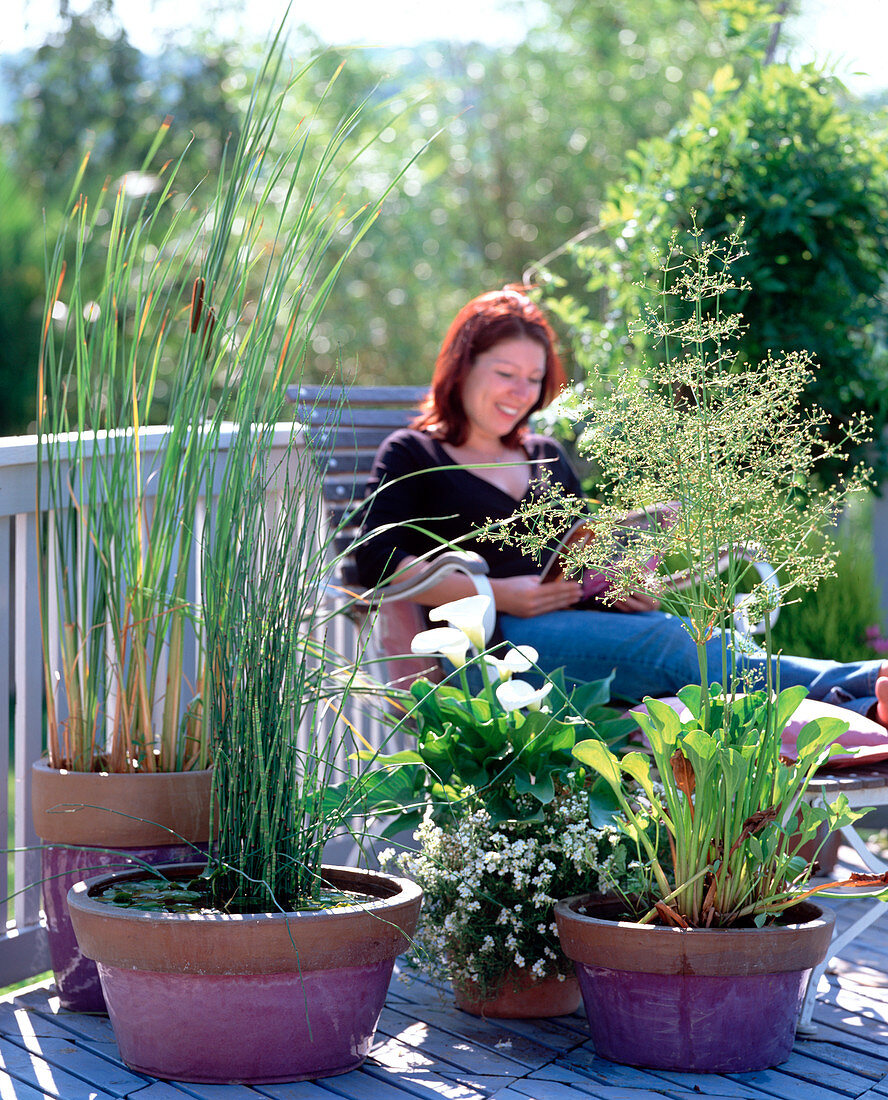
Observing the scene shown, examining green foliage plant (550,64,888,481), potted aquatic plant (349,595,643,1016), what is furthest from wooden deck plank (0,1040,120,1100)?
green foliage plant (550,64,888,481)

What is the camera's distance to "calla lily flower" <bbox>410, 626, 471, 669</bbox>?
2199 mm

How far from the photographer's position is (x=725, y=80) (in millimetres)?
3611

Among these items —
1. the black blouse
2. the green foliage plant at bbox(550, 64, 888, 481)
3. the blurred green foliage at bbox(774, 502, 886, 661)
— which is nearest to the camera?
the black blouse

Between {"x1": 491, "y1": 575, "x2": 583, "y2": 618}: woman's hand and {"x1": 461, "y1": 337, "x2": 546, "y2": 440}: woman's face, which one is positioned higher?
{"x1": 461, "y1": 337, "x2": 546, "y2": 440}: woman's face

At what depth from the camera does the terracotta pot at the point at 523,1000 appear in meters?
2.20

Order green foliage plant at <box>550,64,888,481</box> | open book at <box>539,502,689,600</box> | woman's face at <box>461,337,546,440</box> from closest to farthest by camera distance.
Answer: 1. open book at <box>539,502,689,600</box>
2. woman's face at <box>461,337,546,440</box>
3. green foliage plant at <box>550,64,888,481</box>

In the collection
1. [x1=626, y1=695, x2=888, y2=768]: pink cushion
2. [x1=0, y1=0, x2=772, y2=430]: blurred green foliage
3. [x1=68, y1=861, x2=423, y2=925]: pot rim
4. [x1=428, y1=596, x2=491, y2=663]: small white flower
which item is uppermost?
[x1=0, y1=0, x2=772, y2=430]: blurred green foliage

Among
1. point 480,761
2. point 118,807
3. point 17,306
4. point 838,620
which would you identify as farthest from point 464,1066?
point 17,306

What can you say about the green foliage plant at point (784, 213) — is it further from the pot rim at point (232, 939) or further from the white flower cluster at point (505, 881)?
the pot rim at point (232, 939)

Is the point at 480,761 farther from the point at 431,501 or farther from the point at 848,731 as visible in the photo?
the point at 431,501

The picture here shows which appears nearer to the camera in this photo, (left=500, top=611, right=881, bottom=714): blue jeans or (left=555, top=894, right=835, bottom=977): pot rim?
(left=555, top=894, right=835, bottom=977): pot rim

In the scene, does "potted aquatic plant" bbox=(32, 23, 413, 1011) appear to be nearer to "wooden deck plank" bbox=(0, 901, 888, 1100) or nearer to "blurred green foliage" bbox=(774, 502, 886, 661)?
"wooden deck plank" bbox=(0, 901, 888, 1100)

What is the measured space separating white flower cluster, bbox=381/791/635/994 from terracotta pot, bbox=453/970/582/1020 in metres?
0.04

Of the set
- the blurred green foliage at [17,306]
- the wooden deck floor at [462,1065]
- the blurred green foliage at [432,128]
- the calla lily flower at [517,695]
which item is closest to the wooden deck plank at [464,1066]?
the wooden deck floor at [462,1065]
